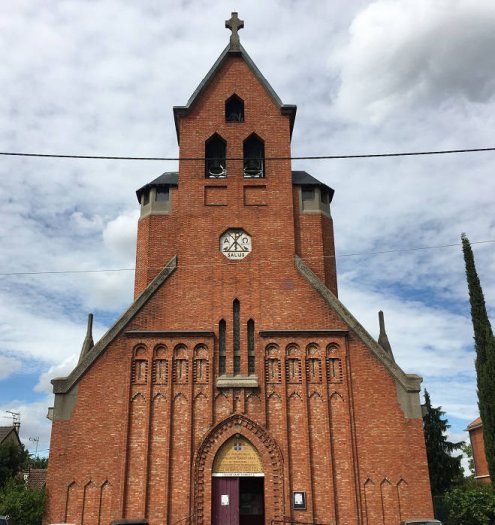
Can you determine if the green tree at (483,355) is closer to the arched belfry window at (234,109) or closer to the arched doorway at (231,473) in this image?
the arched doorway at (231,473)

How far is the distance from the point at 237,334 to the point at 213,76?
37.1 ft

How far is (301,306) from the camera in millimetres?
19375

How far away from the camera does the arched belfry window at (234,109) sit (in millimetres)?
23188

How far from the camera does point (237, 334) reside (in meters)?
19.2

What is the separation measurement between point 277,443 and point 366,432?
9.42 ft

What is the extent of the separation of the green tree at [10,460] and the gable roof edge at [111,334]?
15252 millimetres

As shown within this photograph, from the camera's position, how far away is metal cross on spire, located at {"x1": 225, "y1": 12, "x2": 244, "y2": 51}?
23953mm

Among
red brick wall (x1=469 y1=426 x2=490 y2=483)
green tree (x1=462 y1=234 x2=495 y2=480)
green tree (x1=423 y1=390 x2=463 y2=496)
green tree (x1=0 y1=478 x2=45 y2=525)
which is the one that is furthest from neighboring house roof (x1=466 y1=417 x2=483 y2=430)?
green tree (x1=0 y1=478 x2=45 y2=525)

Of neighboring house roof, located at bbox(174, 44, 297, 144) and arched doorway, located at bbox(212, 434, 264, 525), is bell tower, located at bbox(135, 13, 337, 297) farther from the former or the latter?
arched doorway, located at bbox(212, 434, 264, 525)

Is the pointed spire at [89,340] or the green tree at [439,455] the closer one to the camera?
the pointed spire at [89,340]

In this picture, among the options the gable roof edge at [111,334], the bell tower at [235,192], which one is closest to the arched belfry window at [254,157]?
A: the bell tower at [235,192]

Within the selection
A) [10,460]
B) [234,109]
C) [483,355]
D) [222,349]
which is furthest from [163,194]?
[10,460]

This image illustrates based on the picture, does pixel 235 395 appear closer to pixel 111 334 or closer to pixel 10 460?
pixel 111 334

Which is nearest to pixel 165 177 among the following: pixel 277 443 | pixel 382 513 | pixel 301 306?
pixel 301 306
